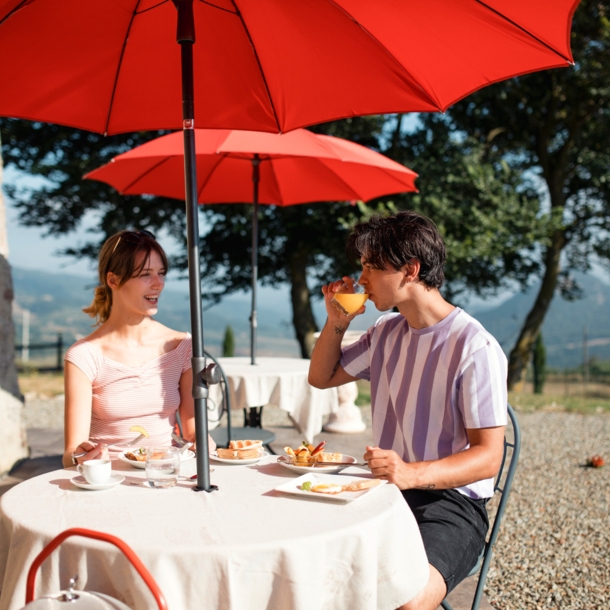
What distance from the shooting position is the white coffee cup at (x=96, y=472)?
1778 millimetres

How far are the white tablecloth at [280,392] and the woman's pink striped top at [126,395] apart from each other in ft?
6.53

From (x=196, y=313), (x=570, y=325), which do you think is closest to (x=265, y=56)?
(x=196, y=313)

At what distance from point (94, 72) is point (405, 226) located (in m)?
1.26

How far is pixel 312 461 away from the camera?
6.55ft

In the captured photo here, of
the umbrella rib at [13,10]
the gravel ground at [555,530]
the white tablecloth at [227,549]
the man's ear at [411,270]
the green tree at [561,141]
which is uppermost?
the green tree at [561,141]

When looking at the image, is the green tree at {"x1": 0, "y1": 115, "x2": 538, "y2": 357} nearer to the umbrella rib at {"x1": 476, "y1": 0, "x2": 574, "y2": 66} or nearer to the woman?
the woman

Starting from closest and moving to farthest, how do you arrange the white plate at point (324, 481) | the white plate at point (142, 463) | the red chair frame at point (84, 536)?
the red chair frame at point (84, 536), the white plate at point (324, 481), the white plate at point (142, 463)

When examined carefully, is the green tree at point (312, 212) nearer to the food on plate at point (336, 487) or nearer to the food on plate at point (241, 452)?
the food on plate at point (241, 452)

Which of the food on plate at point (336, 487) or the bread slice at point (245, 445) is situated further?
the bread slice at point (245, 445)

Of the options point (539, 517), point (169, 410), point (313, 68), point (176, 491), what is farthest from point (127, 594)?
point (539, 517)

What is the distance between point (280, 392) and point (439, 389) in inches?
104

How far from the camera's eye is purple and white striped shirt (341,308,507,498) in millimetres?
2055

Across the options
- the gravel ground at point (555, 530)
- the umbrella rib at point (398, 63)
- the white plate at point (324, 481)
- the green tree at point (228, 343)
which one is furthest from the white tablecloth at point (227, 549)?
the green tree at point (228, 343)

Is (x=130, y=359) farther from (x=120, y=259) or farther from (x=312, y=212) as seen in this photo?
(x=312, y=212)
